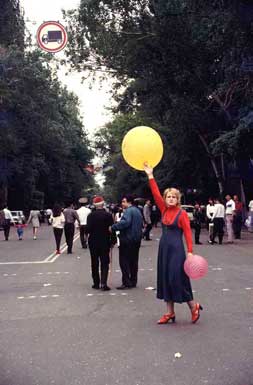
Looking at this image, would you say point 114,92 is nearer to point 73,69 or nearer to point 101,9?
point 73,69

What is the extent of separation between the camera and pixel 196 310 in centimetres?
804

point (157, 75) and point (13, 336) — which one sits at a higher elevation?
point (157, 75)

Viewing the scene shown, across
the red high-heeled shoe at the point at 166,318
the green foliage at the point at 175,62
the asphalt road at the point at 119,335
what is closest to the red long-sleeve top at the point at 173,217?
the red high-heeled shoe at the point at 166,318

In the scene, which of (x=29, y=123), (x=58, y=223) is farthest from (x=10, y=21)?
(x=58, y=223)

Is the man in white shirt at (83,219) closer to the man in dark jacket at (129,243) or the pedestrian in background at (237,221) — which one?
the pedestrian in background at (237,221)

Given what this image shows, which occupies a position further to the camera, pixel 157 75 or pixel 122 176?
pixel 122 176

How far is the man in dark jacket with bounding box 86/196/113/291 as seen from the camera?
452 inches

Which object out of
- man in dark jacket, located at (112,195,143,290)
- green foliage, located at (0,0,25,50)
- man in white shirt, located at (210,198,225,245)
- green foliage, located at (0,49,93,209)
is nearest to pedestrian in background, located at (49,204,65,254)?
man in white shirt, located at (210,198,225,245)

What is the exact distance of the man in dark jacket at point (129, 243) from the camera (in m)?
11.7

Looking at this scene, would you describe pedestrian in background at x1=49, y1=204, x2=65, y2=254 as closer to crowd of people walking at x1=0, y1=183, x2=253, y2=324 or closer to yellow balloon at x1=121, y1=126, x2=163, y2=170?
crowd of people walking at x1=0, y1=183, x2=253, y2=324

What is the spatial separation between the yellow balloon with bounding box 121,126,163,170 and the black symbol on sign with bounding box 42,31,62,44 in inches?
651

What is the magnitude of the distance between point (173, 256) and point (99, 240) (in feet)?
12.3

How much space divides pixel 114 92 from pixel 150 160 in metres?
33.5

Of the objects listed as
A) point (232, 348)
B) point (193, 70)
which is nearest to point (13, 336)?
point (232, 348)
